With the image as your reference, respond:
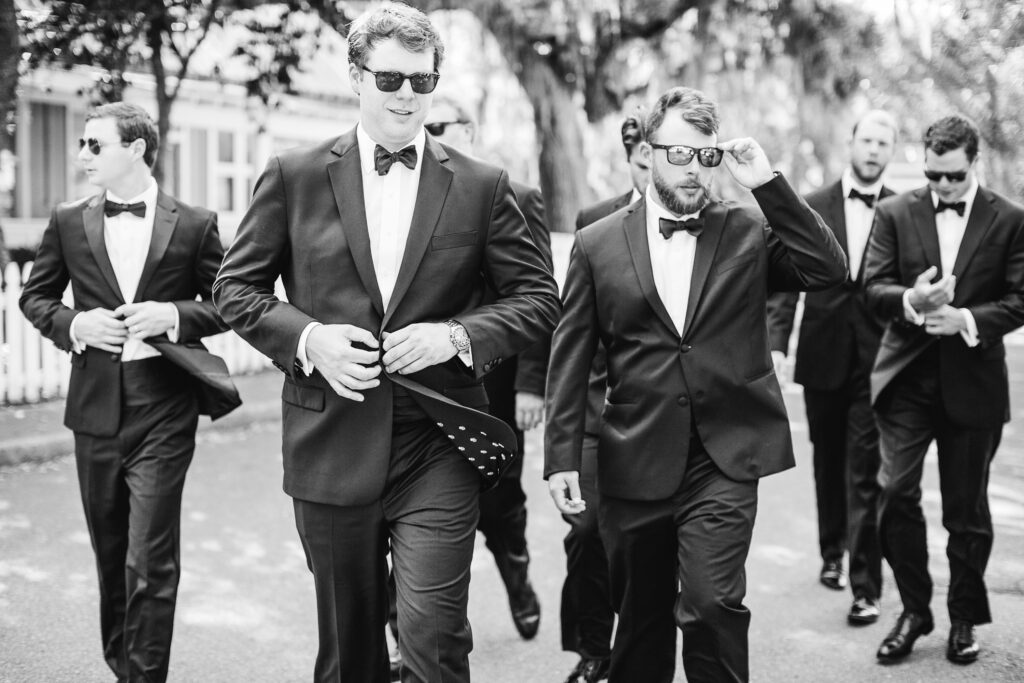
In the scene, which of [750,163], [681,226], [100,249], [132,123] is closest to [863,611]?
[681,226]

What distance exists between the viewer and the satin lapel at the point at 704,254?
4.02 m

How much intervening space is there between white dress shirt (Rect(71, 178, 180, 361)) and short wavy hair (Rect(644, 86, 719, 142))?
6.65 ft

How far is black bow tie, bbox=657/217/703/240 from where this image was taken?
407 cm

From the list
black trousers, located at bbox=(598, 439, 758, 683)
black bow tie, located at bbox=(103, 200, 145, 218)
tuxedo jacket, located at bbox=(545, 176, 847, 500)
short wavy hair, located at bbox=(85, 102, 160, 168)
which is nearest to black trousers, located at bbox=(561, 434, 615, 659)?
black trousers, located at bbox=(598, 439, 758, 683)

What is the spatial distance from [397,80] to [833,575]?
4.16 metres

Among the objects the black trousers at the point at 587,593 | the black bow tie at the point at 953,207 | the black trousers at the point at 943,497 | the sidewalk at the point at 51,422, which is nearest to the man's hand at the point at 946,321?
the black trousers at the point at 943,497

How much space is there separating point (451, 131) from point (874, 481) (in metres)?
2.89

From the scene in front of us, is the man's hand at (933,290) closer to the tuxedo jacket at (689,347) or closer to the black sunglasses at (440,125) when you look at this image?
the tuxedo jacket at (689,347)

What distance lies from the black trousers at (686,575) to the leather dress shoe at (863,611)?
188 centimetres

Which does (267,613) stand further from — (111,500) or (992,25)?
(992,25)

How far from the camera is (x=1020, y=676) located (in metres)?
Answer: 4.92

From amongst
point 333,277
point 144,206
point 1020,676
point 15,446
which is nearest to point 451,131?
point 144,206

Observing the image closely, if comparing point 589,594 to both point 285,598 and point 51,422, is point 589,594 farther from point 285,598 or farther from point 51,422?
point 51,422

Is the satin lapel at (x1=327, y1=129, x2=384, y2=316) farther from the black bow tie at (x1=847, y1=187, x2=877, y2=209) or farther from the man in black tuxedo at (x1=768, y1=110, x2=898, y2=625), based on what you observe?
the black bow tie at (x1=847, y1=187, x2=877, y2=209)
